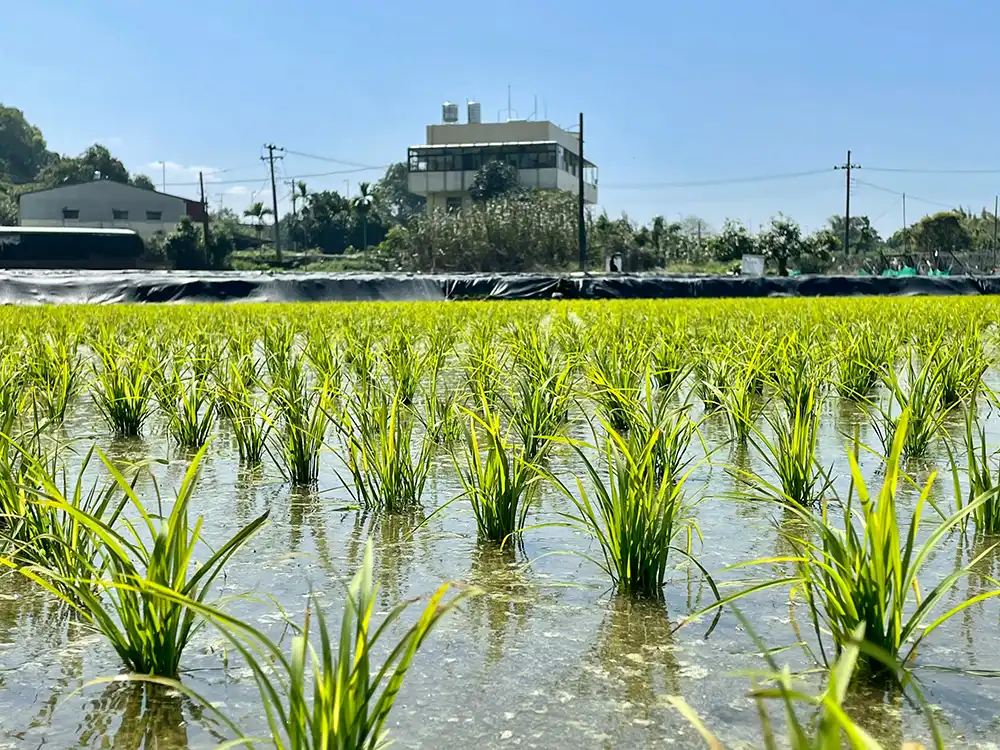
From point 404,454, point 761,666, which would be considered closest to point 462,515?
point 404,454

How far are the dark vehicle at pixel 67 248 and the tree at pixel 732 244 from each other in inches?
950

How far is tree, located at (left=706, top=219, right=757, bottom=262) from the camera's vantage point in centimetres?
4338

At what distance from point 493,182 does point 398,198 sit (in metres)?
37.7

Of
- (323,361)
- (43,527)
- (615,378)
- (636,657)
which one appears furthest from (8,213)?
(636,657)

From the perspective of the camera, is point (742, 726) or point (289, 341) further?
point (289, 341)

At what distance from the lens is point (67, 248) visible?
34.6m

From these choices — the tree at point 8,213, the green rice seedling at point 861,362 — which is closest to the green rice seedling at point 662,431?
the green rice seedling at point 861,362

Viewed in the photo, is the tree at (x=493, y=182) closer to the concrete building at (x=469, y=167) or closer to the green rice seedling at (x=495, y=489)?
the concrete building at (x=469, y=167)

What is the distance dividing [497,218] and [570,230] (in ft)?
10.2

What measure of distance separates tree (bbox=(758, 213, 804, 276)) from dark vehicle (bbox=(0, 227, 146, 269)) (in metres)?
25.1

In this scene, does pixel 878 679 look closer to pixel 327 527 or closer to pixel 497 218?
pixel 327 527

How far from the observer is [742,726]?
4.75 ft

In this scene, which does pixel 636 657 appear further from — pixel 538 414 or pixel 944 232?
pixel 944 232

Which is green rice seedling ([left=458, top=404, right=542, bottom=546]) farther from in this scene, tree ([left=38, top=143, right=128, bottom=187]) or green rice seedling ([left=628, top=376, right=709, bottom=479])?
tree ([left=38, top=143, right=128, bottom=187])
